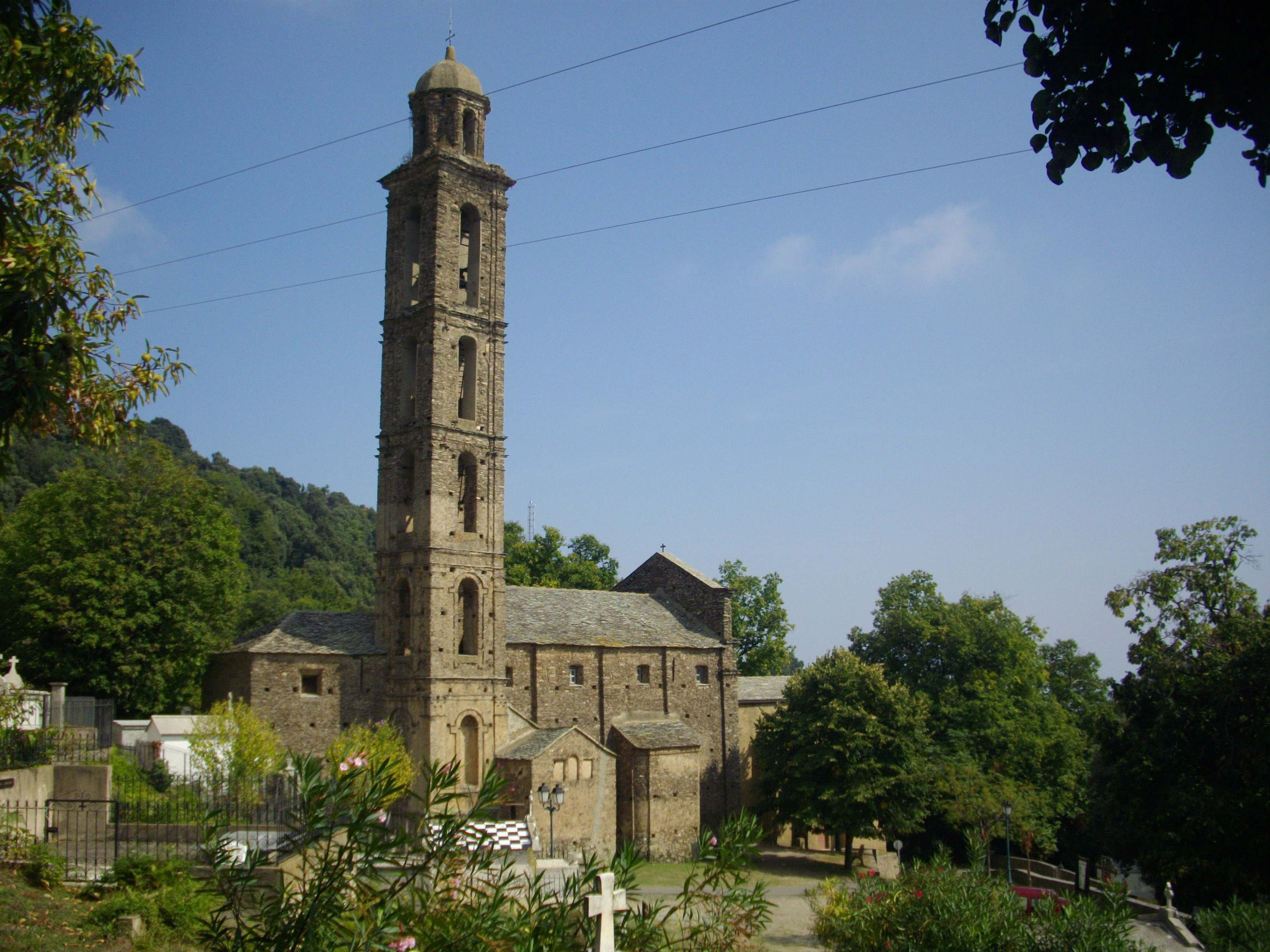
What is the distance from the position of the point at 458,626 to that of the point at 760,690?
57.8ft

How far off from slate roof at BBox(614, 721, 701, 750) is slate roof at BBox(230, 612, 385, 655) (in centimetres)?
987

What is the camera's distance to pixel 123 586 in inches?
1312

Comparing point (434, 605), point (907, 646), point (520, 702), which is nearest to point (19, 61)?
point (434, 605)

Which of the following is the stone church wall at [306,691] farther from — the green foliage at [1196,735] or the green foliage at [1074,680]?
the green foliage at [1074,680]

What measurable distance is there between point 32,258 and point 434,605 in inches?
856

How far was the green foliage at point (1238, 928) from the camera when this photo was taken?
525 inches

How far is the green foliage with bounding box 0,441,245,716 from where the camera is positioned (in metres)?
32.8

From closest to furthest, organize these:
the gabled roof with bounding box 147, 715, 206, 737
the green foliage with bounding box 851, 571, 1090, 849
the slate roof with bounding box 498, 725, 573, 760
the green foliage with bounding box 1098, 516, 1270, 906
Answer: the green foliage with bounding box 1098, 516, 1270, 906 < the gabled roof with bounding box 147, 715, 206, 737 < the slate roof with bounding box 498, 725, 573, 760 < the green foliage with bounding box 851, 571, 1090, 849

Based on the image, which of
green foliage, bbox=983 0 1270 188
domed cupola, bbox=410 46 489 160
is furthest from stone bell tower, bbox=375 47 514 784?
green foliage, bbox=983 0 1270 188

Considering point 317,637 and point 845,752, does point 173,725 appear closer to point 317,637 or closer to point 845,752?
point 317,637

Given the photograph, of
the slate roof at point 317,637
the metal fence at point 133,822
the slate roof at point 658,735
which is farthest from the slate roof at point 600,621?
the metal fence at point 133,822

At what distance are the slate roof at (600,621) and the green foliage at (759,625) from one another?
13.0 metres

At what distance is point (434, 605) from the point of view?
3200 cm

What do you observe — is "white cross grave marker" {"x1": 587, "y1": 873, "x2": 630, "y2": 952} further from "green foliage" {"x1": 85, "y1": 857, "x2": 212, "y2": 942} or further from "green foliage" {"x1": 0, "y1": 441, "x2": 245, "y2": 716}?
"green foliage" {"x1": 0, "y1": 441, "x2": 245, "y2": 716}
